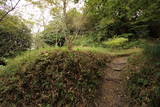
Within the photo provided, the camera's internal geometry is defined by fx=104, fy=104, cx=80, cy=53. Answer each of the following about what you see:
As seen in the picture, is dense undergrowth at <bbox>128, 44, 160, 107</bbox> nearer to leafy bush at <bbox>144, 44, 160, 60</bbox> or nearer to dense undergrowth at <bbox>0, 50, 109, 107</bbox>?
leafy bush at <bbox>144, 44, 160, 60</bbox>

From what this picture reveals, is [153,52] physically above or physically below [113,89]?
above

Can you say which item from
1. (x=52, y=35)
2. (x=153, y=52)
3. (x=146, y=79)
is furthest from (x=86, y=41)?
(x=146, y=79)

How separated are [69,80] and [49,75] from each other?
2.05 feet

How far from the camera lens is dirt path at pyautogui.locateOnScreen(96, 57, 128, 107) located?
2679 millimetres

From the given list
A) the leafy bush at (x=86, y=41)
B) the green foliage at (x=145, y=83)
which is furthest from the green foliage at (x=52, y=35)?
the green foliage at (x=145, y=83)

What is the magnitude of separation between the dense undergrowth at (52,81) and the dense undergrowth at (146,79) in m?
0.97

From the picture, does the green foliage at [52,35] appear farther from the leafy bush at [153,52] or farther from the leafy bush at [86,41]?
the leafy bush at [153,52]

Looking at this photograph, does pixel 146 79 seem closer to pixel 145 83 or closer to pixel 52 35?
pixel 145 83

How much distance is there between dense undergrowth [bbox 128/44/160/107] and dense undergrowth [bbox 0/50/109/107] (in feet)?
3.19

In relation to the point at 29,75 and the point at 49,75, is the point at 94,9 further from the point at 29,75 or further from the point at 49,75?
the point at 29,75

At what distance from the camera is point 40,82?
3.05m

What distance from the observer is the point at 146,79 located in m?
2.71

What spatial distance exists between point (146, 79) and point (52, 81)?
2.55m

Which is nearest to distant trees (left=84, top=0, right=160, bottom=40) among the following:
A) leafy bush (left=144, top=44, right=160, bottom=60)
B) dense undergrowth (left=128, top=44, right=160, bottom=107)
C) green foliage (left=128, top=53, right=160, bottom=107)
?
leafy bush (left=144, top=44, right=160, bottom=60)
